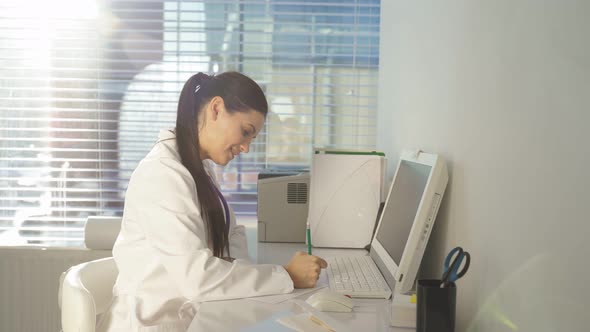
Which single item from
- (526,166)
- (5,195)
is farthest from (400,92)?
(5,195)

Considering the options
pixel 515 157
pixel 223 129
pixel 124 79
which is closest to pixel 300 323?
pixel 515 157

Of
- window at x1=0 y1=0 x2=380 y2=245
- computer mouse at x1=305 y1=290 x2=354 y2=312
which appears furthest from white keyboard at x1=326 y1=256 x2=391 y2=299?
window at x1=0 y1=0 x2=380 y2=245

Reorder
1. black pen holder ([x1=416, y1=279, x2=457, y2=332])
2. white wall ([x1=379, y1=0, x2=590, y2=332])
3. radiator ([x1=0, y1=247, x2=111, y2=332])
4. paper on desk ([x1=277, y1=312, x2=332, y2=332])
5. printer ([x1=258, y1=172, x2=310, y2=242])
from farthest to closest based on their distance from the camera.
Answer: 1. radiator ([x1=0, y1=247, x2=111, y2=332])
2. printer ([x1=258, y1=172, x2=310, y2=242])
3. paper on desk ([x1=277, y1=312, x2=332, y2=332])
4. black pen holder ([x1=416, y1=279, x2=457, y2=332])
5. white wall ([x1=379, y1=0, x2=590, y2=332])

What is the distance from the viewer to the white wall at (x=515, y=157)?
767mm

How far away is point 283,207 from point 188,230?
1037 mm

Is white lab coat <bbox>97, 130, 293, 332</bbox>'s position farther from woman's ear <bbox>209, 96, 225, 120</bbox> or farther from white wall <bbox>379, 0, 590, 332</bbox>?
white wall <bbox>379, 0, 590, 332</bbox>

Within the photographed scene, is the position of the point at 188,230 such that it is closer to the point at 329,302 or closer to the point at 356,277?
the point at 329,302

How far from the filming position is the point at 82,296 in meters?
1.48

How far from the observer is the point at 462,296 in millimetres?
1266

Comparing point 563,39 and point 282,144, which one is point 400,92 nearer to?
point 282,144

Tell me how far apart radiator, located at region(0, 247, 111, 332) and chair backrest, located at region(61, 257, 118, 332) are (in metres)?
1.41

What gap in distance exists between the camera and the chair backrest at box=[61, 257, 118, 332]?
1.48 m

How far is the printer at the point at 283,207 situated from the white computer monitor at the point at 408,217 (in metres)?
0.57

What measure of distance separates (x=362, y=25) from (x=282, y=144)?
2.62 ft
